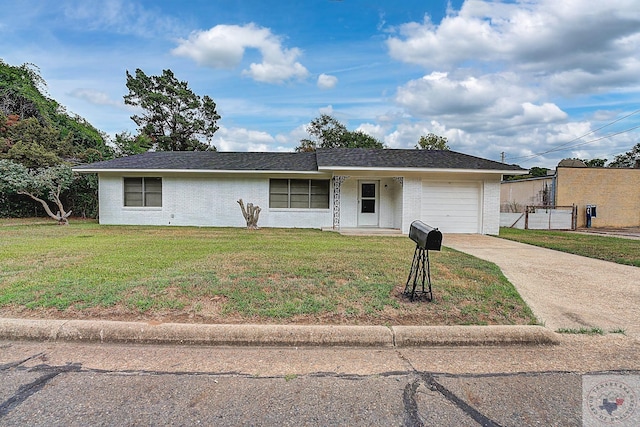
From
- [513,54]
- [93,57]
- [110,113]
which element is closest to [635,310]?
[513,54]

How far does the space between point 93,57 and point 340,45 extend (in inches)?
408

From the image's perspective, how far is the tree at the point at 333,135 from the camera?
33312 mm

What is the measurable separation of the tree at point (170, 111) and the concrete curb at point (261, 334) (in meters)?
29.2

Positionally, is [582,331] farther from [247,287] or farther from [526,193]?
[526,193]

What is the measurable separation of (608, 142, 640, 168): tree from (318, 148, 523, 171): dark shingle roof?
1724 inches

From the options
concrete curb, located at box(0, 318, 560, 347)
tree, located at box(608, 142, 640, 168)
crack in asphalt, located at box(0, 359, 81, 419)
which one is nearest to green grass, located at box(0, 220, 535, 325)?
concrete curb, located at box(0, 318, 560, 347)

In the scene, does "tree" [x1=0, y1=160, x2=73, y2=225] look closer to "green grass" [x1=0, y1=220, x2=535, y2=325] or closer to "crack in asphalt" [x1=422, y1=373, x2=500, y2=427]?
"green grass" [x1=0, y1=220, x2=535, y2=325]

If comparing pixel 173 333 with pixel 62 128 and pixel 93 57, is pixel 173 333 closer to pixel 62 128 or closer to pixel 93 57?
pixel 93 57

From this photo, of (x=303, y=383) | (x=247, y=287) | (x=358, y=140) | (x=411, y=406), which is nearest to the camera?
(x=411, y=406)

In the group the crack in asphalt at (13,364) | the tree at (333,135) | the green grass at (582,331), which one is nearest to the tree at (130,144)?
the tree at (333,135)

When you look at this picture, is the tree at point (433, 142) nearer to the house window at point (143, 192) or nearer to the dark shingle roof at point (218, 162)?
the dark shingle roof at point (218, 162)

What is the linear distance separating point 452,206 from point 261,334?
11695 millimetres

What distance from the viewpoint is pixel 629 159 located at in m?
45.9

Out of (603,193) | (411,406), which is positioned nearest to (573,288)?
(411,406)
